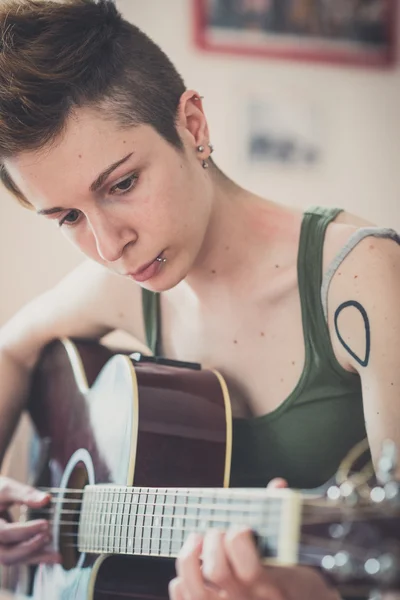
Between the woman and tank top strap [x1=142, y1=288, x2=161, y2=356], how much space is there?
10 centimetres

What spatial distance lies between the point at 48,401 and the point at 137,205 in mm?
522

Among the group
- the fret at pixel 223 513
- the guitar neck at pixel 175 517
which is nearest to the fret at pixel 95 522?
the guitar neck at pixel 175 517

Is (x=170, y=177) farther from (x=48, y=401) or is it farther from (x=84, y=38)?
(x=48, y=401)

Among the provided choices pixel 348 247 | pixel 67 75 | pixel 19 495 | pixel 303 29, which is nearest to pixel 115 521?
pixel 19 495

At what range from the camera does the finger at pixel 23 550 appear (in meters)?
1.17

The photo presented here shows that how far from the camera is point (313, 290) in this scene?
3.33 ft

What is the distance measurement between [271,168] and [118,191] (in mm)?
1259

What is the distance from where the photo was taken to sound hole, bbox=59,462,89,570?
111 cm

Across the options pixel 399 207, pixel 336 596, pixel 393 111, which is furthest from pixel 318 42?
pixel 336 596

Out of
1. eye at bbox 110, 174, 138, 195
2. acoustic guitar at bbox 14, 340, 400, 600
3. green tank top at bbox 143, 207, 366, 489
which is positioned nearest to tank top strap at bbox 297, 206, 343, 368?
green tank top at bbox 143, 207, 366, 489

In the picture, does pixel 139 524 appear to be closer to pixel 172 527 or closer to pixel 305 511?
pixel 172 527

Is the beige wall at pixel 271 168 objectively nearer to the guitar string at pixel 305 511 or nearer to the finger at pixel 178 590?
the guitar string at pixel 305 511

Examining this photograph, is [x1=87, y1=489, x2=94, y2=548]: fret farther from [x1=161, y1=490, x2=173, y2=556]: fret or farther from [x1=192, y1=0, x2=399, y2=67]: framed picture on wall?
[x1=192, y1=0, x2=399, y2=67]: framed picture on wall

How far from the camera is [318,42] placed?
2.21 m
